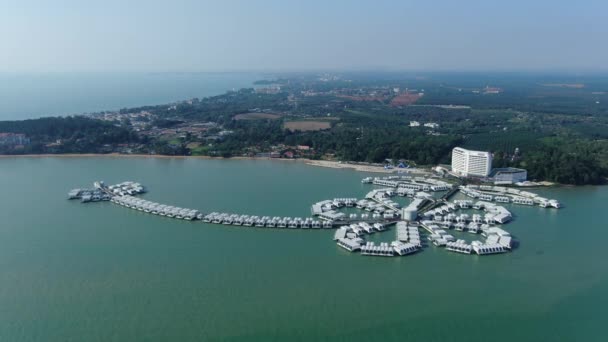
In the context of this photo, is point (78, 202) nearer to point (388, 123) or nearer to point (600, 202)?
point (600, 202)

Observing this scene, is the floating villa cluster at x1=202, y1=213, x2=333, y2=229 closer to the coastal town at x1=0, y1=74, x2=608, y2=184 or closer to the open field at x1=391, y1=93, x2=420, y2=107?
the coastal town at x1=0, y1=74, x2=608, y2=184

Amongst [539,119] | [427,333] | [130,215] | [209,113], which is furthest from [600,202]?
[209,113]

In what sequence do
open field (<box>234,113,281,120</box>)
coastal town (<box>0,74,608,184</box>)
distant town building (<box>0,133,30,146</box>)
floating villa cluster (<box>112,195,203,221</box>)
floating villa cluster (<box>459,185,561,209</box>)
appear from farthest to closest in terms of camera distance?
open field (<box>234,113,281,120</box>), distant town building (<box>0,133,30,146</box>), coastal town (<box>0,74,608,184</box>), floating villa cluster (<box>459,185,561,209</box>), floating villa cluster (<box>112,195,203,221</box>)

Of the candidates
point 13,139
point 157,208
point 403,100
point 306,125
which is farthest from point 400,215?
point 403,100

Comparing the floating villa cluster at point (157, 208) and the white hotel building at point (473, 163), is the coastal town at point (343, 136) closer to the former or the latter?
the white hotel building at point (473, 163)

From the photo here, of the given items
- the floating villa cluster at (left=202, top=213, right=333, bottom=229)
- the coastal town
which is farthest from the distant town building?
the floating villa cluster at (left=202, top=213, right=333, bottom=229)

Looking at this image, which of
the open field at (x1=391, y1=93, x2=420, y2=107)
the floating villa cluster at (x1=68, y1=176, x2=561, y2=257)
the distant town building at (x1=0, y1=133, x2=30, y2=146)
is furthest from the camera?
the open field at (x1=391, y1=93, x2=420, y2=107)

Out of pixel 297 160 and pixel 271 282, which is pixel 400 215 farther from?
pixel 297 160
